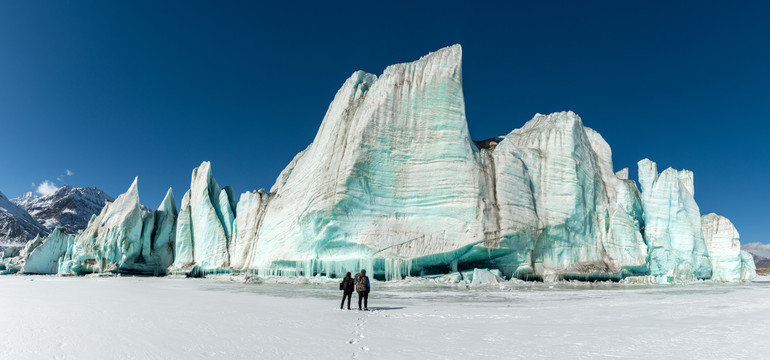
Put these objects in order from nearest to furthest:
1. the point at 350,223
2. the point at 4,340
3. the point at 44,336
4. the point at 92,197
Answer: the point at 4,340 → the point at 44,336 → the point at 350,223 → the point at 92,197

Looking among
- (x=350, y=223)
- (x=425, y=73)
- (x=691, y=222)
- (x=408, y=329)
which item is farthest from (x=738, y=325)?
(x=691, y=222)

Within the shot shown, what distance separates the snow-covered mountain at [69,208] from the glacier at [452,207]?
95969 millimetres

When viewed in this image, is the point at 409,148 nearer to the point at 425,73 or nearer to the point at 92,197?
the point at 425,73

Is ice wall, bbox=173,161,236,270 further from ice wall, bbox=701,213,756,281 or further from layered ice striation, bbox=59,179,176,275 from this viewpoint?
ice wall, bbox=701,213,756,281

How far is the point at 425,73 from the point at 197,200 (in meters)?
23.2

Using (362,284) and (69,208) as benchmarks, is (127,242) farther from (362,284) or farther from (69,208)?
(69,208)

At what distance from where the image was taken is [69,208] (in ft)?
384

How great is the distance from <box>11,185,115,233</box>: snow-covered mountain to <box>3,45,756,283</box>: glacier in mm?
95969

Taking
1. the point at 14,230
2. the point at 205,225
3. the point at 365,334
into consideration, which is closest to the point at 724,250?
the point at 365,334

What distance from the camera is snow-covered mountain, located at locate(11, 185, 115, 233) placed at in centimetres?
11025

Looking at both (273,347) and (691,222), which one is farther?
(691,222)

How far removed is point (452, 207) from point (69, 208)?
12963cm

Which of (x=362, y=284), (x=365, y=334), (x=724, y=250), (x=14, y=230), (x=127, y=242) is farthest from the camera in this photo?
(x=14, y=230)

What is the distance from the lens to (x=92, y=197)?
13012 centimetres
